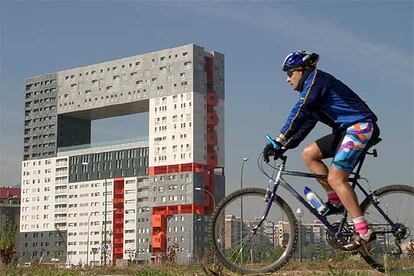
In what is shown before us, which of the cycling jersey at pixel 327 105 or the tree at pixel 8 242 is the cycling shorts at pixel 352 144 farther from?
the tree at pixel 8 242

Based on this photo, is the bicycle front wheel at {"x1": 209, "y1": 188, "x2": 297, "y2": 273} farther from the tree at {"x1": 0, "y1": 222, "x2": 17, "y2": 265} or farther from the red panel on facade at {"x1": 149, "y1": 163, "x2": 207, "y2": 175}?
the red panel on facade at {"x1": 149, "y1": 163, "x2": 207, "y2": 175}

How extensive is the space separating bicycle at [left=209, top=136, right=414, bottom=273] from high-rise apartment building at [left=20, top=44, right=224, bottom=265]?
10208 cm

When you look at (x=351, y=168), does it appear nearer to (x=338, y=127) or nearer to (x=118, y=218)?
(x=338, y=127)

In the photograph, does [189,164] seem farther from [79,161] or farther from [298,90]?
[298,90]

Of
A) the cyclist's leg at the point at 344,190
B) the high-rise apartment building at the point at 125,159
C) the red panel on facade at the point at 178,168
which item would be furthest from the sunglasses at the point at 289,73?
the red panel on facade at the point at 178,168

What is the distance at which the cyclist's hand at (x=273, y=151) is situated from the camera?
23.0ft

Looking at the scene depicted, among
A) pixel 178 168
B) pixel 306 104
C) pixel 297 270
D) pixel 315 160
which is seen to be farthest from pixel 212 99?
pixel 306 104

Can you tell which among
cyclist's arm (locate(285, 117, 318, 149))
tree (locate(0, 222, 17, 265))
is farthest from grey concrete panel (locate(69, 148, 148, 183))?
Result: cyclist's arm (locate(285, 117, 318, 149))

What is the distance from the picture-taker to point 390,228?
7.33 meters

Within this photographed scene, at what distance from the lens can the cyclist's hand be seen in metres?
7.02

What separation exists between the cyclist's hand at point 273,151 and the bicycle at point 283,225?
96mm

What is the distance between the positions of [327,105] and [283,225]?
1.44 metres

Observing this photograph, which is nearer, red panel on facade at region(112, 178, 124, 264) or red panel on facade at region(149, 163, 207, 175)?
red panel on facade at region(149, 163, 207, 175)

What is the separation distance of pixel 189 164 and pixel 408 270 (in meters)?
111
